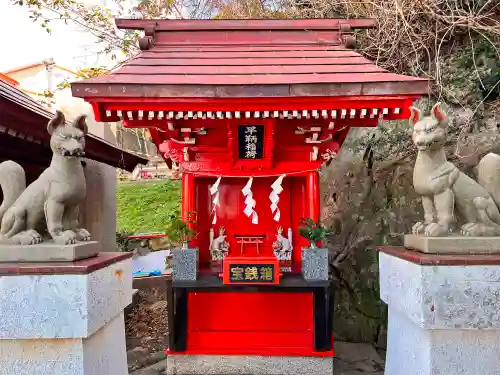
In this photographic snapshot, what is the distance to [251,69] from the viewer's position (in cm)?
508

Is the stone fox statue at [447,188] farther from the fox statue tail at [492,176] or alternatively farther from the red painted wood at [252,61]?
the red painted wood at [252,61]

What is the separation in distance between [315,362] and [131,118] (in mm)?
4284

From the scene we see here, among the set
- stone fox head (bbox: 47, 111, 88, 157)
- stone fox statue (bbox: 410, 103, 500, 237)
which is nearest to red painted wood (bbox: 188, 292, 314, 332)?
stone fox statue (bbox: 410, 103, 500, 237)

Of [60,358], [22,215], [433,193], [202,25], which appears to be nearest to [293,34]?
[202,25]

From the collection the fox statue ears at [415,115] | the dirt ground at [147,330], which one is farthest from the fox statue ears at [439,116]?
the dirt ground at [147,330]

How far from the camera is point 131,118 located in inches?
186

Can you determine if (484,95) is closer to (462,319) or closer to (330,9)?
(330,9)

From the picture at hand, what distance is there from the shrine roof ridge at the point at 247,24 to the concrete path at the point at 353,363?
564 centimetres

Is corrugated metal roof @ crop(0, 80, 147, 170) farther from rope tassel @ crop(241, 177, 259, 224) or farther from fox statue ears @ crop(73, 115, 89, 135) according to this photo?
rope tassel @ crop(241, 177, 259, 224)

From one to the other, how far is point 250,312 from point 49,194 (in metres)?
3.34

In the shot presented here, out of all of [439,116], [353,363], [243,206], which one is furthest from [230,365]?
[439,116]

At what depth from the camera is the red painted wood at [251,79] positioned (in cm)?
439

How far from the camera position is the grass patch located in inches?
655

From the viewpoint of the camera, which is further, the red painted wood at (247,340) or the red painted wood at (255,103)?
the red painted wood at (247,340)
